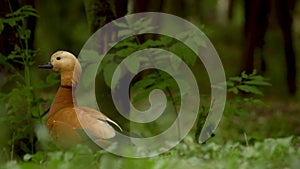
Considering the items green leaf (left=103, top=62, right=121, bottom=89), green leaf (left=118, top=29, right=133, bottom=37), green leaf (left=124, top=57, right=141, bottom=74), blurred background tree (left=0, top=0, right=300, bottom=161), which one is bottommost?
blurred background tree (left=0, top=0, right=300, bottom=161)

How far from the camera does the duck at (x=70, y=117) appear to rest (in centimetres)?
430

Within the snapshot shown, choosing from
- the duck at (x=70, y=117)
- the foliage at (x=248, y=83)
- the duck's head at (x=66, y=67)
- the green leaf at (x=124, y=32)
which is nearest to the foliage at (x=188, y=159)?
the duck at (x=70, y=117)

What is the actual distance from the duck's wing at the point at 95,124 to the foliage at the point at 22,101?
1.85ft

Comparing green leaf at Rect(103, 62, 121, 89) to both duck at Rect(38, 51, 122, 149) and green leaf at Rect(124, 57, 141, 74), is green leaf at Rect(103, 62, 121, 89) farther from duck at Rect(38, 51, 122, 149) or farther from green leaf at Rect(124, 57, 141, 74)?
duck at Rect(38, 51, 122, 149)

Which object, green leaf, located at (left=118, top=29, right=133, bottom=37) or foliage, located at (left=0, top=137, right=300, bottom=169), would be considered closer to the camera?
foliage, located at (left=0, top=137, right=300, bottom=169)

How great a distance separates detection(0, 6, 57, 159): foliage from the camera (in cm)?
485

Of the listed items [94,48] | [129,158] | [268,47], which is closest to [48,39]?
[268,47]

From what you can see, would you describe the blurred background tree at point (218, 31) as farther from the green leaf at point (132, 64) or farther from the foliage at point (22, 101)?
the green leaf at point (132, 64)

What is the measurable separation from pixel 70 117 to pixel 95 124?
0.19m

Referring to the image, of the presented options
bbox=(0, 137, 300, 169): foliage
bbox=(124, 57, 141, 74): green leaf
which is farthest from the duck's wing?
bbox=(124, 57, 141, 74): green leaf

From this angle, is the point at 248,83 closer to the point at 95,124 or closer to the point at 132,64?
the point at 132,64

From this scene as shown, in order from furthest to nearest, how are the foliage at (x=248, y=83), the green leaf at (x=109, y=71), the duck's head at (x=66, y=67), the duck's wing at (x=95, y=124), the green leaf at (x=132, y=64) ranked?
the foliage at (x=248, y=83), the green leaf at (x=109, y=71), the green leaf at (x=132, y=64), the duck's head at (x=66, y=67), the duck's wing at (x=95, y=124)

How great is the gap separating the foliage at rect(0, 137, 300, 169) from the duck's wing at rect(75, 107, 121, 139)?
0.18m

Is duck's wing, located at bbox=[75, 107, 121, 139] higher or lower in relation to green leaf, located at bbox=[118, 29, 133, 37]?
lower
